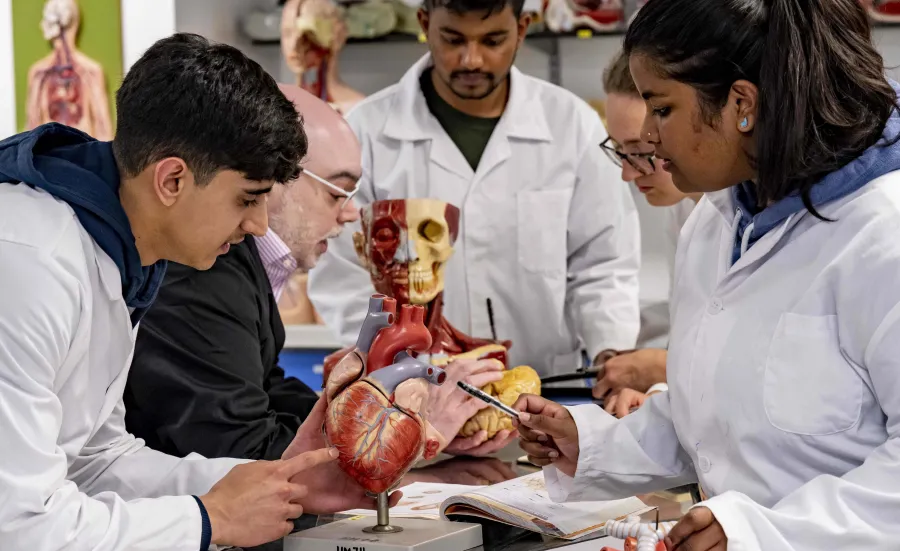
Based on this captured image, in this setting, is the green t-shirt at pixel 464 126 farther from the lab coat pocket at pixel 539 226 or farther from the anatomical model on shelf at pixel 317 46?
the anatomical model on shelf at pixel 317 46

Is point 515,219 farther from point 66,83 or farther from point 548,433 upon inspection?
point 66,83

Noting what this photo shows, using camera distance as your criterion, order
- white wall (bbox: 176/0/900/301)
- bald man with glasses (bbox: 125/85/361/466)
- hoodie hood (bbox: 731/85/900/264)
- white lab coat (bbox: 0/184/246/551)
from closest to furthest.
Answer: white lab coat (bbox: 0/184/246/551) → hoodie hood (bbox: 731/85/900/264) → bald man with glasses (bbox: 125/85/361/466) → white wall (bbox: 176/0/900/301)

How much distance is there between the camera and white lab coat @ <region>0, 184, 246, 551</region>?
1.29 m

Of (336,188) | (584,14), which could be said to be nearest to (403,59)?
(584,14)

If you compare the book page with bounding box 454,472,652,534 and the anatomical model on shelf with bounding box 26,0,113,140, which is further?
the anatomical model on shelf with bounding box 26,0,113,140

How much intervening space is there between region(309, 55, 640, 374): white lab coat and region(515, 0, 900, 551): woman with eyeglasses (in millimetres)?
1680

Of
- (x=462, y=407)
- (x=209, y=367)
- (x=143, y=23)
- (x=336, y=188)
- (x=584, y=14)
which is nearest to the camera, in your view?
(x=209, y=367)

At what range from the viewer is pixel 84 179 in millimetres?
1472

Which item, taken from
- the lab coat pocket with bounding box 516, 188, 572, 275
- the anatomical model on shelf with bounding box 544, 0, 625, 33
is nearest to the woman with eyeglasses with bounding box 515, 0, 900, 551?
the lab coat pocket with bounding box 516, 188, 572, 275

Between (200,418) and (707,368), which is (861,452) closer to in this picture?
(707,368)

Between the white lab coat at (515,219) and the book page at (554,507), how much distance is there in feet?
4.46

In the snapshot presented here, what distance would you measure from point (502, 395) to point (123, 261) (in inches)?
35.1

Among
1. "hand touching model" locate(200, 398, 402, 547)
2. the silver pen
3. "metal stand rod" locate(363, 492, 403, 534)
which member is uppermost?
the silver pen

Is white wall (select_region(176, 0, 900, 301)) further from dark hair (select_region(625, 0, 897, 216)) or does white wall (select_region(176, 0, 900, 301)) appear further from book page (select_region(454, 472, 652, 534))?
dark hair (select_region(625, 0, 897, 216))
